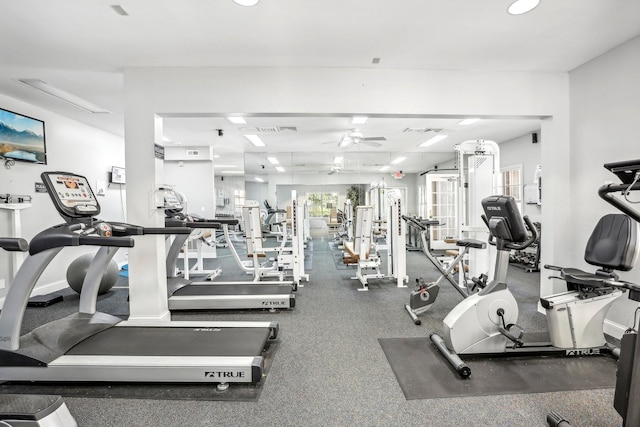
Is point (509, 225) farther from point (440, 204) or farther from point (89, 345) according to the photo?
point (440, 204)

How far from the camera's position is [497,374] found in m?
2.23

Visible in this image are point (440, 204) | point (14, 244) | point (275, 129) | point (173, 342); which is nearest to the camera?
point (14, 244)

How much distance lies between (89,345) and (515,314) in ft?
11.4

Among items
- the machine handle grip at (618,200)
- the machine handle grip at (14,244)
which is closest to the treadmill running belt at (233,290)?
the machine handle grip at (14,244)

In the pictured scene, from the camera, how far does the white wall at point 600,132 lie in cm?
276

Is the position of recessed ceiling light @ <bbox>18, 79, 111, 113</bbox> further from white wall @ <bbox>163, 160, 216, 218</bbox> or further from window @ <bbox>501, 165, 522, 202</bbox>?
window @ <bbox>501, 165, 522, 202</bbox>

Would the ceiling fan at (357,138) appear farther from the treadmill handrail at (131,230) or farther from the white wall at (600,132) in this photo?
the treadmill handrail at (131,230)

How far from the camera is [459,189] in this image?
4418mm

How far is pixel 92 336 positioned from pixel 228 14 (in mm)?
2883

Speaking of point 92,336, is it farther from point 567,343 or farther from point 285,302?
point 567,343

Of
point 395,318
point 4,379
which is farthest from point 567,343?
point 4,379

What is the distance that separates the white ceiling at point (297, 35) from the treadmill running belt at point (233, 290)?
2659 mm

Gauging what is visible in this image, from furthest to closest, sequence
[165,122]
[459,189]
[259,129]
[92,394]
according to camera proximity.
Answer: [259,129] → [165,122] → [459,189] → [92,394]

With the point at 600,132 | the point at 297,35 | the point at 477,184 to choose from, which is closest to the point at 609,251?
the point at 600,132
